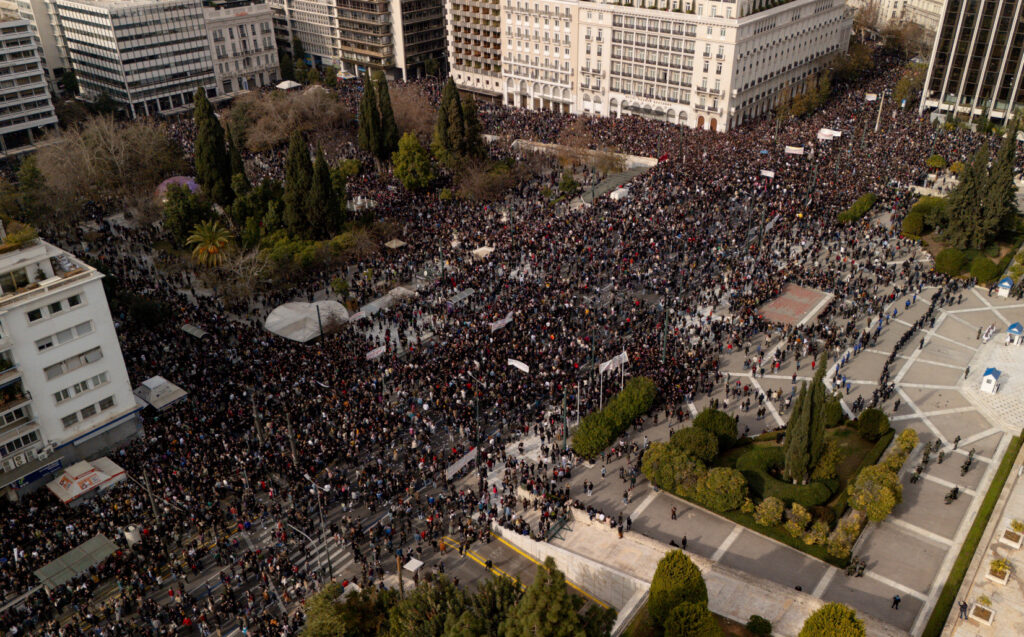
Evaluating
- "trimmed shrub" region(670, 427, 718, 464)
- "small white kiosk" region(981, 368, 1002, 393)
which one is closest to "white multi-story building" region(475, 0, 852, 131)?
"small white kiosk" region(981, 368, 1002, 393)

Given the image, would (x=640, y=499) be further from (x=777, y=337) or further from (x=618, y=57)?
(x=618, y=57)

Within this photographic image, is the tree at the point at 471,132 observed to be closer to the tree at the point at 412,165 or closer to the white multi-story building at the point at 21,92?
the tree at the point at 412,165

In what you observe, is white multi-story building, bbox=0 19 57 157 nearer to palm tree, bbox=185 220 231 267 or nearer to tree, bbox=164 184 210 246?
tree, bbox=164 184 210 246

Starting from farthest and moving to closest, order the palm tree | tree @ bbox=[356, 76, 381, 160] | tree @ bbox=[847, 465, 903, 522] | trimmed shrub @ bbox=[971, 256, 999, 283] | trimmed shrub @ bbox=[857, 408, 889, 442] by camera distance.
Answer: tree @ bbox=[356, 76, 381, 160], the palm tree, trimmed shrub @ bbox=[971, 256, 999, 283], trimmed shrub @ bbox=[857, 408, 889, 442], tree @ bbox=[847, 465, 903, 522]

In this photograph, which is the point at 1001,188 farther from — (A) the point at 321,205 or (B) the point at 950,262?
(A) the point at 321,205

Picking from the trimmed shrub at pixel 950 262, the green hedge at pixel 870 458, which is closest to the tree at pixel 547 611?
the green hedge at pixel 870 458

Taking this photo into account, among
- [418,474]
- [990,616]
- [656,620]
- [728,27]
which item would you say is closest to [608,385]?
[418,474]

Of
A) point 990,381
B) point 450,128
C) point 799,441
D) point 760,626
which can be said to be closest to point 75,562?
point 760,626

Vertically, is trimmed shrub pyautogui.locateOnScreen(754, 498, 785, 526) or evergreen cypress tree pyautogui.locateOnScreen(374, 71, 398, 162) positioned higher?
evergreen cypress tree pyautogui.locateOnScreen(374, 71, 398, 162)
